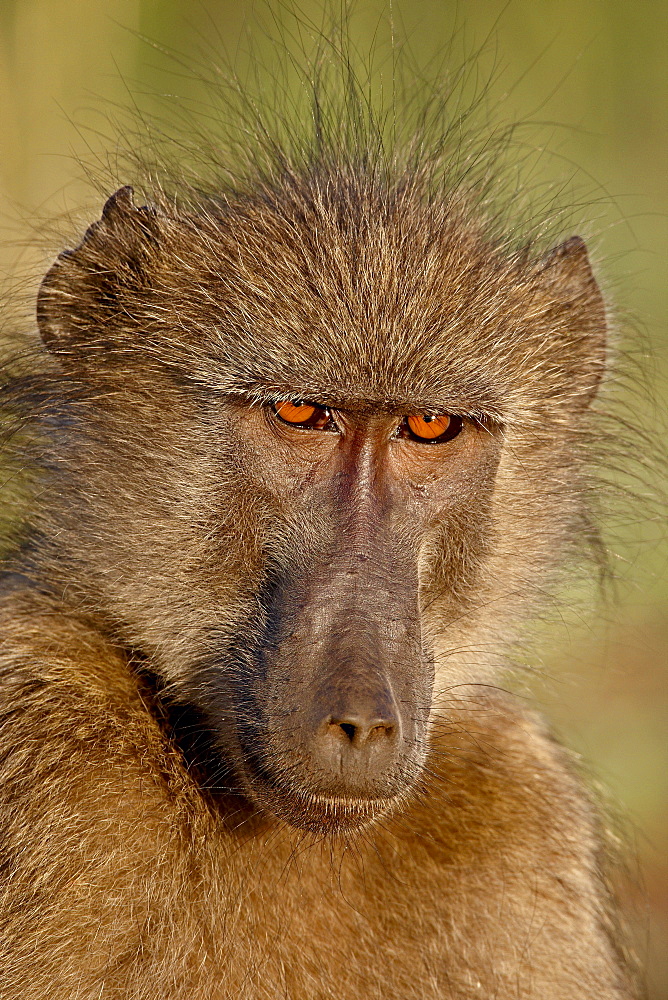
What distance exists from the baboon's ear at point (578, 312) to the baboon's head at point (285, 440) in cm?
14

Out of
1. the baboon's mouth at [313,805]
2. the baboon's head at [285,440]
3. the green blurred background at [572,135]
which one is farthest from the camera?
the green blurred background at [572,135]

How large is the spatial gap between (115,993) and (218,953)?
0.24 m

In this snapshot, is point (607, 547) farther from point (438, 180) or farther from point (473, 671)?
point (438, 180)

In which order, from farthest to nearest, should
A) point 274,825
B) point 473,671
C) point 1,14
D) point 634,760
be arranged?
point 634,760
point 1,14
point 473,671
point 274,825

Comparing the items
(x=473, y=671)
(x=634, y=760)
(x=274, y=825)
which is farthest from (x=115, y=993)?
(x=634, y=760)

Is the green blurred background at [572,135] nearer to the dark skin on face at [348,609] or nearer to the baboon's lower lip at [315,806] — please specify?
the dark skin on face at [348,609]

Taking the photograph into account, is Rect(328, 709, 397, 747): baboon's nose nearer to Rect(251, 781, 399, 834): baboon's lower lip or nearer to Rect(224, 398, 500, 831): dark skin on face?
Rect(224, 398, 500, 831): dark skin on face

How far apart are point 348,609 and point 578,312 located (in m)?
1.49

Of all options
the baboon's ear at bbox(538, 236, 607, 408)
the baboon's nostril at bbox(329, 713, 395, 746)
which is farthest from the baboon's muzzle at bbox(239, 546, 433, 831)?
the baboon's ear at bbox(538, 236, 607, 408)

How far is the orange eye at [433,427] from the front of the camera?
10.3ft

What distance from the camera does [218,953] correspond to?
8.63 feet

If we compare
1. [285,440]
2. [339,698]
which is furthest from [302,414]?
[339,698]

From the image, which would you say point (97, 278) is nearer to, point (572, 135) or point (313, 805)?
point (313, 805)

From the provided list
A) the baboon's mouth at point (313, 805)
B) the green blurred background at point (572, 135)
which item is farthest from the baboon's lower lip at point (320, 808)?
the green blurred background at point (572, 135)
